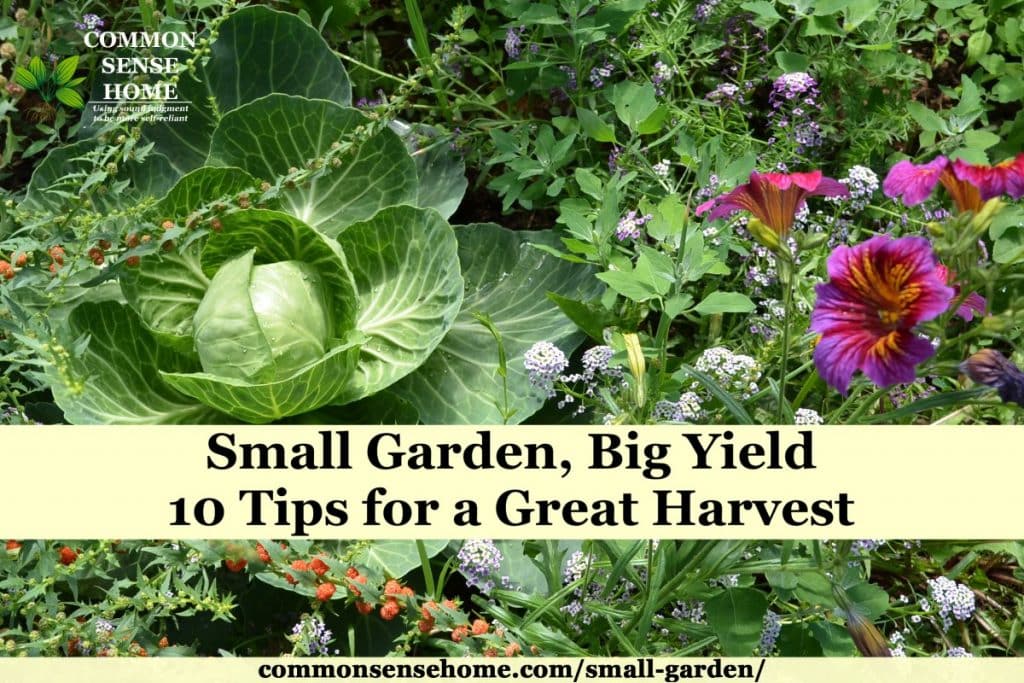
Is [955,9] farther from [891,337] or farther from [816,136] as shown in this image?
[891,337]

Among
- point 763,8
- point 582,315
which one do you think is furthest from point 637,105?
point 582,315

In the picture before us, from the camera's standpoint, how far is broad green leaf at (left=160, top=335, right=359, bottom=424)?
182 centimetres

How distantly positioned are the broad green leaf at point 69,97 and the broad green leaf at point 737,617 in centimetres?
166

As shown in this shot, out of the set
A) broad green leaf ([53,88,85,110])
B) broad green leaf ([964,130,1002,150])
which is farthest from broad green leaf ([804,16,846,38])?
broad green leaf ([53,88,85,110])

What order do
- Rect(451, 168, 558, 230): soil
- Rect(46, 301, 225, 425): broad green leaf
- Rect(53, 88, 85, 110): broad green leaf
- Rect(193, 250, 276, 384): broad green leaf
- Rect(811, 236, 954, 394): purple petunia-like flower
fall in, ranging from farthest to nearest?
Rect(451, 168, 558, 230): soil → Rect(53, 88, 85, 110): broad green leaf → Rect(46, 301, 225, 425): broad green leaf → Rect(193, 250, 276, 384): broad green leaf → Rect(811, 236, 954, 394): purple petunia-like flower

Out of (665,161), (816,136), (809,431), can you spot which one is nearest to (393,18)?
(665,161)

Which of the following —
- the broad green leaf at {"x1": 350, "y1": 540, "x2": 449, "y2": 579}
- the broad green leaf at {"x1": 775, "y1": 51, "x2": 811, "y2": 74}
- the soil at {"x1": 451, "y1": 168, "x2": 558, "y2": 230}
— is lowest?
the broad green leaf at {"x1": 350, "y1": 540, "x2": 449, "y2": 579}

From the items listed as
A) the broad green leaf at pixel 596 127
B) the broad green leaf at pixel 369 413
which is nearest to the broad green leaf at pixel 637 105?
the broad green leaf at pixel 596 127

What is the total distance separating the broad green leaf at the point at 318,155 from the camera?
2115 millimetres

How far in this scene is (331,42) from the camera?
2.50 metres

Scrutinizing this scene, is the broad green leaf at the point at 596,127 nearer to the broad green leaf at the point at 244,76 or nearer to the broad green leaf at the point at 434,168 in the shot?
the broad green leaf at the point at 434,168

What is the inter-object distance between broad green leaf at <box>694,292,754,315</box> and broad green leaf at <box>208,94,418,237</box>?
2.35 ft

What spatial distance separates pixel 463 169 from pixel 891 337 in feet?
4.22

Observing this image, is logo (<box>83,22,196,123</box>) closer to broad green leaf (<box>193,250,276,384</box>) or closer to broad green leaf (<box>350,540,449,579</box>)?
broad green leaf (<box>193,250,276,384</box>)
